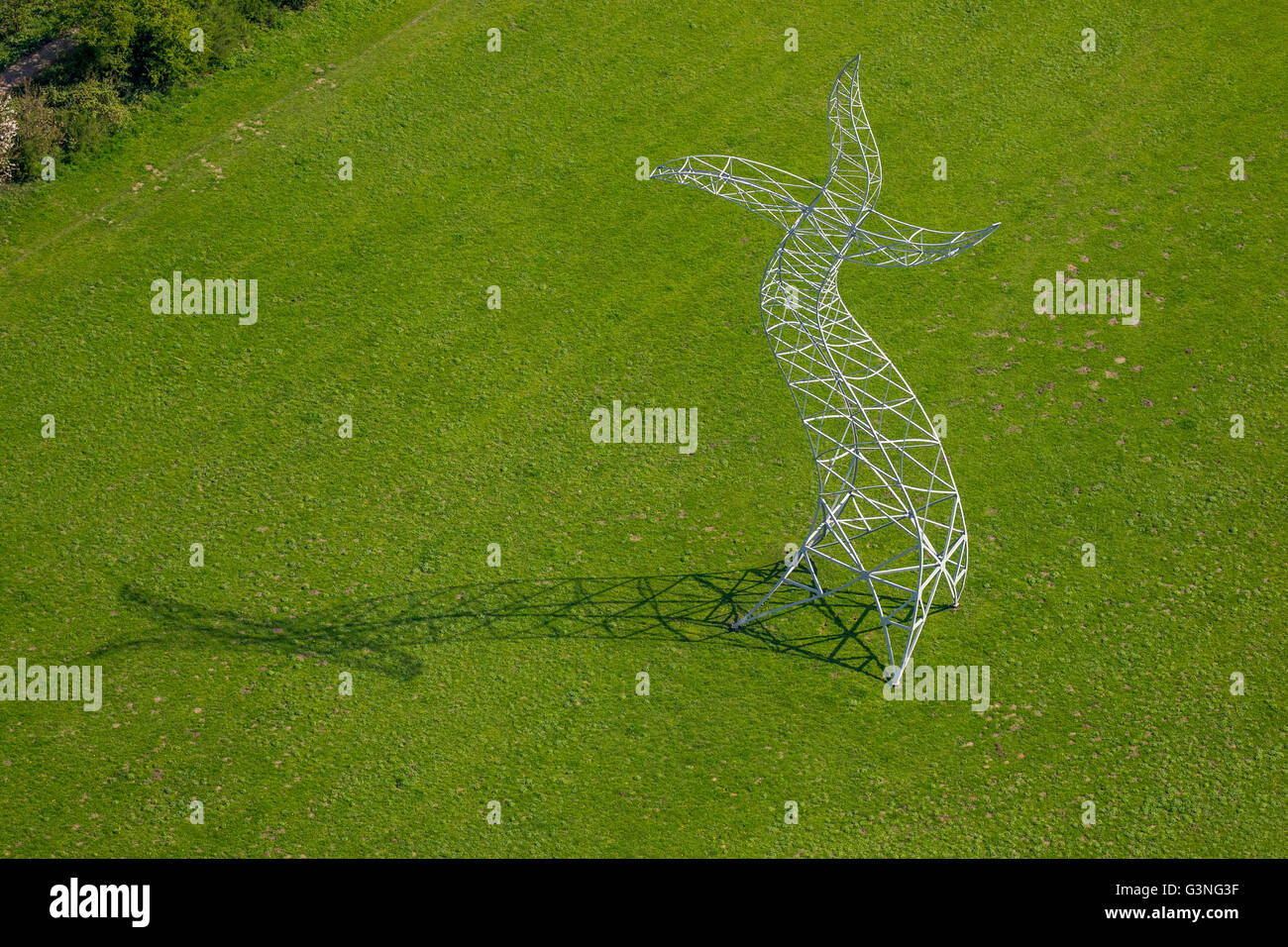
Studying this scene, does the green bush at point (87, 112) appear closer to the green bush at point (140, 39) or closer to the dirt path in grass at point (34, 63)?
the green bush at point (140, 39)

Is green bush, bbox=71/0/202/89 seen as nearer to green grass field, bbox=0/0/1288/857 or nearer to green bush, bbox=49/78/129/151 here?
green bush, bbox=49/78/129/151

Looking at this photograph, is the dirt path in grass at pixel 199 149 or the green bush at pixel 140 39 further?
the green bush at pixel 140 39

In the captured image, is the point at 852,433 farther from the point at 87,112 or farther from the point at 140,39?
the point at 140,39

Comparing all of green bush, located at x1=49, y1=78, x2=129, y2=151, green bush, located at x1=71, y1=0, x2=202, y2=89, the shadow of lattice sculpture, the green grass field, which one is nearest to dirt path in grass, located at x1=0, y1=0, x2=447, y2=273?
the green grass field

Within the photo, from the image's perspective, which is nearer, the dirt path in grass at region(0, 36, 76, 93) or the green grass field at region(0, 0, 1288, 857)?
the green grass field at region(0, 0, 1288, 857)

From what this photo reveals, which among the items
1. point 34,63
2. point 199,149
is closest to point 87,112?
point 34,63

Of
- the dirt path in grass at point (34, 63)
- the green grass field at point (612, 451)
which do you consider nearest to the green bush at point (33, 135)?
the green grass field at point (612, 451)
